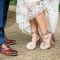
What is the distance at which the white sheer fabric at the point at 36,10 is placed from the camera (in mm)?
2829

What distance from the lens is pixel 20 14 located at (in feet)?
10.0

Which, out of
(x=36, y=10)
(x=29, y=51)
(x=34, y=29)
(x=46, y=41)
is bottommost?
(x=29, y=51)

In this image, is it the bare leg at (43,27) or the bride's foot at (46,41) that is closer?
the bare leg at (43,27)

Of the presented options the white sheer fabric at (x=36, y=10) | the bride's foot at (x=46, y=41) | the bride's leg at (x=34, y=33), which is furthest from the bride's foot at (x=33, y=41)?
the white sheer fabric at (x=36, y=10)

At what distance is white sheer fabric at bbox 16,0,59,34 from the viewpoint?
2.83 m

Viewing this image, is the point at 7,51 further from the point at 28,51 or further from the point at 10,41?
the point at 10,41

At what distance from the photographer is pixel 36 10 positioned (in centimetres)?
283

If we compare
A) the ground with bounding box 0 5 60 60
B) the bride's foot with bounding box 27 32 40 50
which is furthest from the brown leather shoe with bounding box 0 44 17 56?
the bride's foot with bounding box 27 32 40 50

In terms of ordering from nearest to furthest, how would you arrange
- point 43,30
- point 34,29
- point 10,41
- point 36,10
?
point 36,10 < point 43,30 < point 34,29 < point 10,41

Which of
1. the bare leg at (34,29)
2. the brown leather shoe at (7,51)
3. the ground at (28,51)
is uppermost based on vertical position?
the bare leg at (34,29)

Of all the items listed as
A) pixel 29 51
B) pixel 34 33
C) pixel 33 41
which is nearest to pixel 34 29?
pixel 34 33

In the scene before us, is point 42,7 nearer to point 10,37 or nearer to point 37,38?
point 37,38

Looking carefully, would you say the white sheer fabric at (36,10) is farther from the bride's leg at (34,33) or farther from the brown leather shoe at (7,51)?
the brown leather shoe at (7,51)

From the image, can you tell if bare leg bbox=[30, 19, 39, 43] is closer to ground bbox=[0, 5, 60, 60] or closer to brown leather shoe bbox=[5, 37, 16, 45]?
ground bbox=[0, 5, 60, 60]
